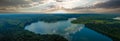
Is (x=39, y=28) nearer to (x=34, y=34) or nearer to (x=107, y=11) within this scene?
(x=34, y=34)

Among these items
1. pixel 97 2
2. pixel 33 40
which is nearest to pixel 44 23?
pixel 33 40

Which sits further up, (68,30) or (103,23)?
(103,23)

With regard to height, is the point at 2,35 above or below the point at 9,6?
below

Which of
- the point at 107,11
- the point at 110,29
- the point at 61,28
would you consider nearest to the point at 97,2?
the point at 107,11

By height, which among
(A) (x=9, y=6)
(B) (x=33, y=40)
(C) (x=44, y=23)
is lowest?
(B) (x=33, y=40)

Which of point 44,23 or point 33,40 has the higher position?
point 44,23

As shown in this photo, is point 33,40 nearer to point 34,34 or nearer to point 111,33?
point 34,34
